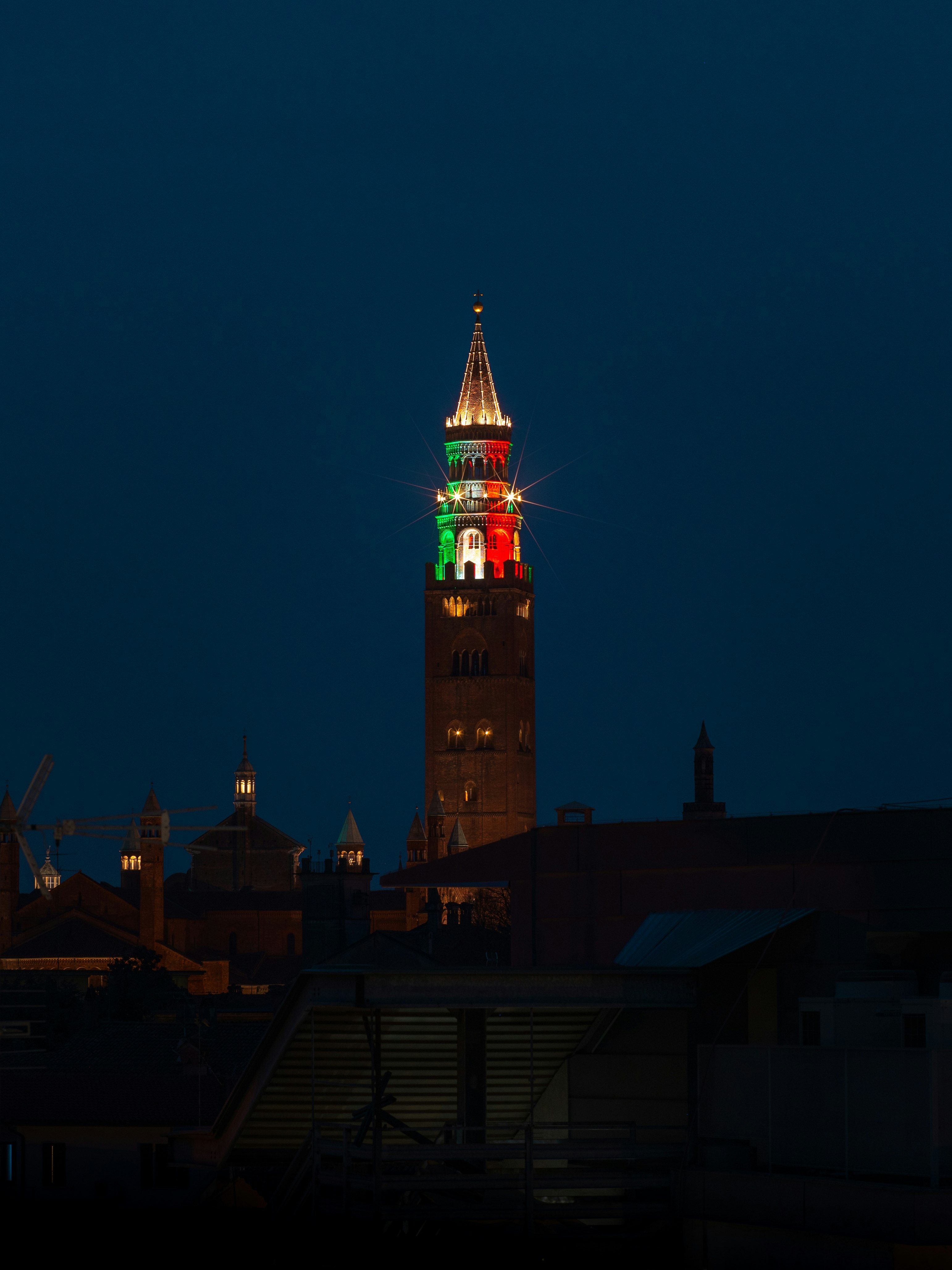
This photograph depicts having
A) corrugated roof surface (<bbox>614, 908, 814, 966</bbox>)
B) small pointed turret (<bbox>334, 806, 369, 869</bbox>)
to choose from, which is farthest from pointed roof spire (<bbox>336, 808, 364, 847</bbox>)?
corrugated roof surface (<bbox>614, 908, 814, 966</bbox>)

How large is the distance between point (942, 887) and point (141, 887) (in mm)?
111470

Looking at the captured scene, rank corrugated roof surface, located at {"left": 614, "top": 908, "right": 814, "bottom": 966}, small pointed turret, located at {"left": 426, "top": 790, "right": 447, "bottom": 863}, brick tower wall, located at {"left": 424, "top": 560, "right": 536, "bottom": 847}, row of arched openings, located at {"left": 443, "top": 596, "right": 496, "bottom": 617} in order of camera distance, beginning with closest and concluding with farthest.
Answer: corrugated roof surface, located at {"left": 614, "top": 908, "right": 814, "bottom": 966}, small pointed turret, located at {"left": 426, "top": 790, "right": 447, "bottom": 863}, brick tower wall, located at {"left": 424, "top": 560, "right": 536, "bottom": 847}, row of arched openings, located at {"left": 443, "top": 596, "right": 496, "bottom": 617}

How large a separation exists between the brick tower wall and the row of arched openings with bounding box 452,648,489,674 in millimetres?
237

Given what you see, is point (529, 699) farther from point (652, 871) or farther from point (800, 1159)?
point (800, 1159)

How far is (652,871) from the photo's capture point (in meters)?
34.9

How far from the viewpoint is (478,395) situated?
543ft

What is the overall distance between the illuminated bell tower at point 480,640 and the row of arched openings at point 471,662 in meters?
0.06

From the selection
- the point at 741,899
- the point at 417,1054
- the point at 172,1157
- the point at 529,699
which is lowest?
the point at 172,1157

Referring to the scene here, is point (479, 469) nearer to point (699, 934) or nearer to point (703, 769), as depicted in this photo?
point (703, 769)

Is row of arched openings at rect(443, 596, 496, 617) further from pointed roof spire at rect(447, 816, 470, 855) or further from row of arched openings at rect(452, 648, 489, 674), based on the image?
pointed roof spire at rect(447, 816, 470, 855)

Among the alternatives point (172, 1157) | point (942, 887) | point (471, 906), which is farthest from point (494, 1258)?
point (471, 906)

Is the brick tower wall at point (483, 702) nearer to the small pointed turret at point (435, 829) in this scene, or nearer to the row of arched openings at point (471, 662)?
the row of arched openings at point (471, 662)

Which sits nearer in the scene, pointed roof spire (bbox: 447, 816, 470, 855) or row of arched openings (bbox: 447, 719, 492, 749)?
pointed roof spire (bbox: 447, 816, 470, 855)

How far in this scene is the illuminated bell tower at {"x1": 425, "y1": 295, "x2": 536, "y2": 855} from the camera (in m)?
156
